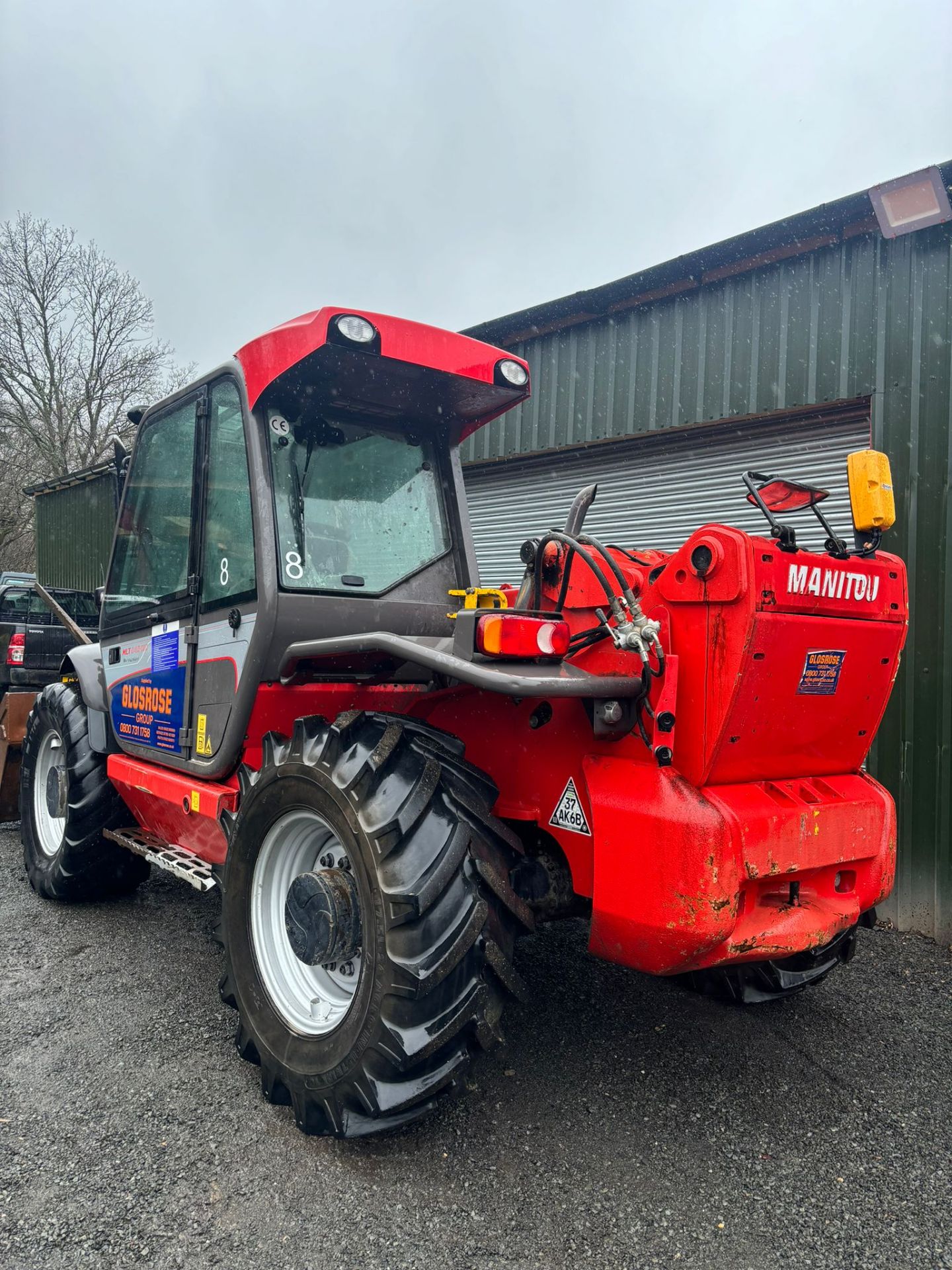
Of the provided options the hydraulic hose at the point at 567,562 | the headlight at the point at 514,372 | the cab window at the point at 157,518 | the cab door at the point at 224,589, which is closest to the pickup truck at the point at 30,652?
the cab window at the point at 157,518

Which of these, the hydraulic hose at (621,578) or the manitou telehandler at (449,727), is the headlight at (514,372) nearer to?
the manitou telehandler at (449,727)

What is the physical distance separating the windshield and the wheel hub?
1138 mm

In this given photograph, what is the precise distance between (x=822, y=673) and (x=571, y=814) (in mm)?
849

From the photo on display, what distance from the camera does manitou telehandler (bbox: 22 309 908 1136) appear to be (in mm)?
2217

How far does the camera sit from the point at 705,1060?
2.99 meters

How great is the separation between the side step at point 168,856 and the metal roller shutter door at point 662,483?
402 centimetres

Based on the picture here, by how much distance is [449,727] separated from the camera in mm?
2912

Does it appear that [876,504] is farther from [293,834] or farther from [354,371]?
[293,834]

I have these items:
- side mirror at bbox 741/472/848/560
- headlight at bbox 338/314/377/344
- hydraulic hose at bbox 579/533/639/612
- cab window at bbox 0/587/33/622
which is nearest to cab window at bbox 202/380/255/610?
headlight at bbox 338/314/377/344

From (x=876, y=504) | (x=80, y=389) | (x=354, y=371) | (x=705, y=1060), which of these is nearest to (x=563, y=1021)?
(x=705, y=1060)

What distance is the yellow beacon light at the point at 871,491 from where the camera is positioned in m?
2.42

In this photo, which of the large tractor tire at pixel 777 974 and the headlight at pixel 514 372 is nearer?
the large tractor tire at pixel 777 974

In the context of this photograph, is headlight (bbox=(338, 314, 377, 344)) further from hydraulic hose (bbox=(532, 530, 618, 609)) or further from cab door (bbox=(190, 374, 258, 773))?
hydraulic hose (bbox=(532, 530, 618, 609))

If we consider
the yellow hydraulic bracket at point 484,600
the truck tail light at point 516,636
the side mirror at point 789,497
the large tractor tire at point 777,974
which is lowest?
the large tractor tire at point 777,974
